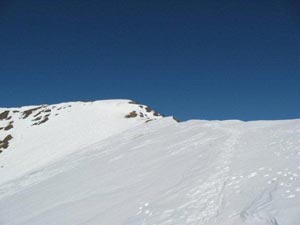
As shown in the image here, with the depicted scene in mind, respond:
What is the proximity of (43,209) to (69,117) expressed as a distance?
35.4 metres

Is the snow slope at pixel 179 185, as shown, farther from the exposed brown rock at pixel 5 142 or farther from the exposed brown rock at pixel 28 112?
the exposed brown rock at pixel 28 112

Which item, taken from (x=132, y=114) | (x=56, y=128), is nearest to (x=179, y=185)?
(x=132, y=114)

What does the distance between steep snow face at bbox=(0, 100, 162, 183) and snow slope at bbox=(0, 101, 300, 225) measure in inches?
487

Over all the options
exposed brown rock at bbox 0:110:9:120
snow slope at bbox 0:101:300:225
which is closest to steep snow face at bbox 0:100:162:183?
exposed brown rock at bbox 0:110:9:120

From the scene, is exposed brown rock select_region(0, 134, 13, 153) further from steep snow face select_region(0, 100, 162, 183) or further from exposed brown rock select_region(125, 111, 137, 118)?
exposed brown rock select_region(125, 111, 137, 118)

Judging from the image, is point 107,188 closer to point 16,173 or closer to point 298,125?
point 298,125

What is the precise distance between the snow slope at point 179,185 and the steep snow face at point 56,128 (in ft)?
40.6

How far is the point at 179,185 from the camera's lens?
518 inches

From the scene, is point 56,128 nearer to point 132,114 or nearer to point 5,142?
point 5,142

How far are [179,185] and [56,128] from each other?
35135 millimetres

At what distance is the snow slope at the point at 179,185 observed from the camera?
402 inches

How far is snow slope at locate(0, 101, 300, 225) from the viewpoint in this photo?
1020cm

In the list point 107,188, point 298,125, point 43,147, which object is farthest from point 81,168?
point 43,147

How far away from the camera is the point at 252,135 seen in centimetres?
1903
